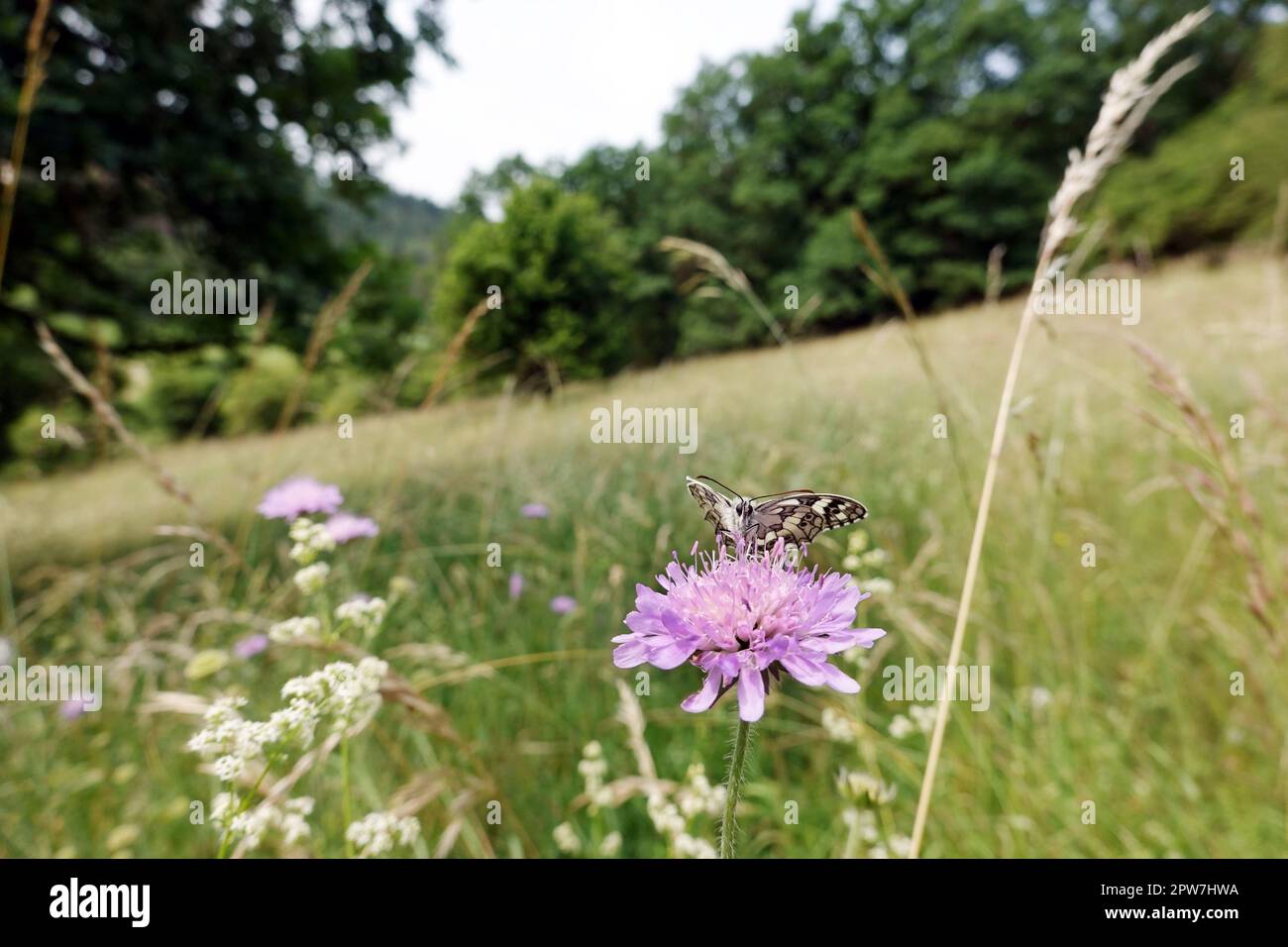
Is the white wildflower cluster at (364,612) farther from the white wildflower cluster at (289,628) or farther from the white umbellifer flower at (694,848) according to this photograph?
the white umbellifer flower at (694,848)

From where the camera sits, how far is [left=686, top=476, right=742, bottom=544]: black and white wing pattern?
59 cm

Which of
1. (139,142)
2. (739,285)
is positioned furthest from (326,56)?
(739,285)

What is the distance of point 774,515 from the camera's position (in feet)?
1.98

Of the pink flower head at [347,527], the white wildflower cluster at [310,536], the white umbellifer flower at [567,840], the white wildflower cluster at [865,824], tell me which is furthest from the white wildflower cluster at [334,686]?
the white wildflower cluster at [865,824]

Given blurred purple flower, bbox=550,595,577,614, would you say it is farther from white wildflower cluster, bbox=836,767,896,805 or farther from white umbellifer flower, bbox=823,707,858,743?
white wildflower cluster, bbox=836,767,896,805

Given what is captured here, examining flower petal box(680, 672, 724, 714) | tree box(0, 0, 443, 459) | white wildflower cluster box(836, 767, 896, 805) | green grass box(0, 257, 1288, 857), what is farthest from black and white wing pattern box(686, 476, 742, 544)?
tree box(0, 0, 443, 459)

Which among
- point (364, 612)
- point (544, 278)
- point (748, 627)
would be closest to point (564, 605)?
point (364, 612)

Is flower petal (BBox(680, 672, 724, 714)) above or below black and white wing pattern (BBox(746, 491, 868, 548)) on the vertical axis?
below

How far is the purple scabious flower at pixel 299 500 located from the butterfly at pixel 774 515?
86cm

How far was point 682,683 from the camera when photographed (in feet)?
6.45

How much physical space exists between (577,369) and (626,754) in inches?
309

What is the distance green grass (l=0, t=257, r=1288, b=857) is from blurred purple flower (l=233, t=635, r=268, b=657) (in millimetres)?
56

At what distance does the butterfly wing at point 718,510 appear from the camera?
0.59 m

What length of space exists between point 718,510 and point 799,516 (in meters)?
0.07
